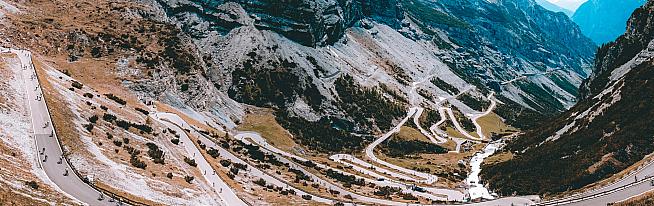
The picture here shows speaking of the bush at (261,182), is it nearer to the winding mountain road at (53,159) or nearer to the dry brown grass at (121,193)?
the dry brown grass at (121,193)

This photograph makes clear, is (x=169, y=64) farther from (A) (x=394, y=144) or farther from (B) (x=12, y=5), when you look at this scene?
(A) (x=394, y=144)

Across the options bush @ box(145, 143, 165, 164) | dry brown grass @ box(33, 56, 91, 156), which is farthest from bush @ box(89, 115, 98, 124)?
bush @ box(145, 143, 165, 164)

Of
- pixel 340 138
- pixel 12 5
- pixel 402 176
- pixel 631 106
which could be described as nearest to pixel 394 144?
pixel 340 138

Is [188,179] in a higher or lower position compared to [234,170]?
higher

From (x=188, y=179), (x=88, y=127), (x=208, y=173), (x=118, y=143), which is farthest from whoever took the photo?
(x=208, y=173)

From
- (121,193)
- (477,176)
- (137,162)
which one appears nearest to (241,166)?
(137,162)

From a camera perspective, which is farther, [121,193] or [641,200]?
[641,200]

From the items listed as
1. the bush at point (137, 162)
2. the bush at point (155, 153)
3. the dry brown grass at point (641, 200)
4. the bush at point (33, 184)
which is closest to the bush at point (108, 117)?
the bush at point (155, 153)

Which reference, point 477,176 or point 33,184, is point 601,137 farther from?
point 33,184
